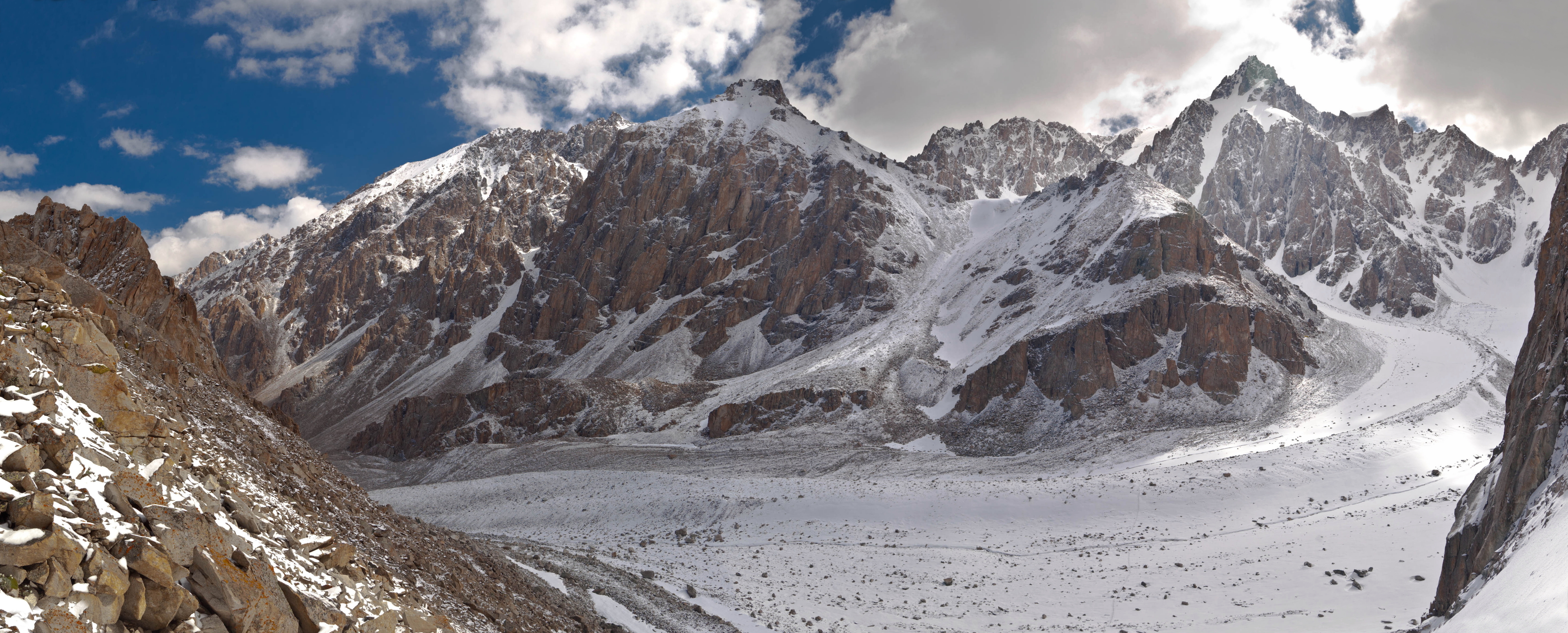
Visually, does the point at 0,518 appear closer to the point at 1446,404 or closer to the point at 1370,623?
the point at 1370,623

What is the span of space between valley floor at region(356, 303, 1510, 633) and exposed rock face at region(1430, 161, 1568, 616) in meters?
6.82

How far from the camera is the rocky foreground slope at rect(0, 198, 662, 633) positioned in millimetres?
7977

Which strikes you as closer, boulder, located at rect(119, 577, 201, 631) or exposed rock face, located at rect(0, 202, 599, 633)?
exposed rock face, located at rect(0, 202, 599, 633)

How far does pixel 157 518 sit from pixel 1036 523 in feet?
148

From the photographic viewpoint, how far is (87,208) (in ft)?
148

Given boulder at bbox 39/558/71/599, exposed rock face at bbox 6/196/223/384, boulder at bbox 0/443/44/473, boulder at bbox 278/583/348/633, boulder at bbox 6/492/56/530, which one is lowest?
boulder at bbox 278/583/348/633

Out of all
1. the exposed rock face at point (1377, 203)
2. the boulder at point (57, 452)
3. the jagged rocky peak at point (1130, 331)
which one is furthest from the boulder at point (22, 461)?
the exposed rock face at point (1377, 203)

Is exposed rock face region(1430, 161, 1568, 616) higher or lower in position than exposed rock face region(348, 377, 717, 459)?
lower

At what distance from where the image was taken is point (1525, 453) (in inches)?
776

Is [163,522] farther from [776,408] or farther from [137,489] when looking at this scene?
[776,408]

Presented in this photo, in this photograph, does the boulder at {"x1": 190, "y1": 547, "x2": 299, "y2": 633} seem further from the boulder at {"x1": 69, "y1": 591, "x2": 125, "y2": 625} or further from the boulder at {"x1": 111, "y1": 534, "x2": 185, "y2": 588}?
the boulder at {"x1": 69, "y1": 591, "x2": 125, "y2": 625}

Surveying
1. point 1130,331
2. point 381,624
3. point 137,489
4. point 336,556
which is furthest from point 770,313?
point 137,489

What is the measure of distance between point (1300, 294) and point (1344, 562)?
106 m

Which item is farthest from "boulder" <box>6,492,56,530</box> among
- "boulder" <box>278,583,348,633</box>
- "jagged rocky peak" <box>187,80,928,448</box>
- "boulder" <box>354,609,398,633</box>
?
"jagged rocky peak" <box>187,80,928,448</box>
